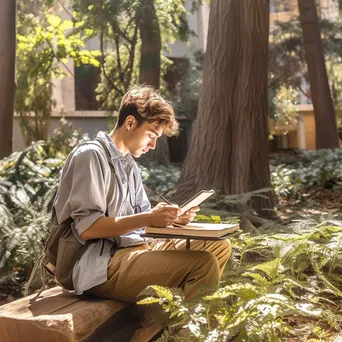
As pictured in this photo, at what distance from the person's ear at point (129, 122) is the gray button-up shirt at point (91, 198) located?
141 millimetres

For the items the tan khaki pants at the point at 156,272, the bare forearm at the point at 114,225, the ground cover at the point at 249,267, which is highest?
the bare forearm at the point at 114,225

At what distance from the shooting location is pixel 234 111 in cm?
874

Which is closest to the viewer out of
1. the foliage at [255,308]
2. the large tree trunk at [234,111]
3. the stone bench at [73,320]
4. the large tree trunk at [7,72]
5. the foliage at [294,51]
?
the stone bench at [73,320]

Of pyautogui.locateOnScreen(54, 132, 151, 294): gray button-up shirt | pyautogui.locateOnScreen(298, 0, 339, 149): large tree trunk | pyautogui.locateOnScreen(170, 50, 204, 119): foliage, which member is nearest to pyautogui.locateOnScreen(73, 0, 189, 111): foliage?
pyautogui.locateOnScreen(170, 50, 204, 119): foliage

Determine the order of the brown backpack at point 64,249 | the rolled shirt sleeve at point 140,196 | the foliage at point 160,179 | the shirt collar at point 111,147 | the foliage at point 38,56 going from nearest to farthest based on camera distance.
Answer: the brown backpack at point 64,249
the shirt collar at point 111,147
the rolled shirt sleeve at point 140,196
the foliage at point 160,179
the foliage at point 38,56

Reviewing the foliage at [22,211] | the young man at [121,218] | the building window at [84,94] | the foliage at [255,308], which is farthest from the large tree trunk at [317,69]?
the young man at [121,218]

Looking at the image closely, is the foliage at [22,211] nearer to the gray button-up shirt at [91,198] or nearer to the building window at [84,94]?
the gray button-up shirt at [91,198]

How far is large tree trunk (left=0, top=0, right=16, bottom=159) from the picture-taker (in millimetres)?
9523

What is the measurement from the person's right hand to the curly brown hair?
57 cm

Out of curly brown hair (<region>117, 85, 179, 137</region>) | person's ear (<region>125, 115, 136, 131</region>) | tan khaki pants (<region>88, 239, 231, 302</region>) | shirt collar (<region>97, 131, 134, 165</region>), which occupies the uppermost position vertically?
curly brown hair (<region>117, 85, 179, 137</region>)

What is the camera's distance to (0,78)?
9711 millimetres

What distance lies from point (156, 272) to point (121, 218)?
0.36m

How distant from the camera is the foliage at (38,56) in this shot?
49.5ft

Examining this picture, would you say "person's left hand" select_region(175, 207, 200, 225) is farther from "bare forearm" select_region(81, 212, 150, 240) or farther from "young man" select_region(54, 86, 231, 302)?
"bare forearm" select_region(81, 212, 150, 240)
